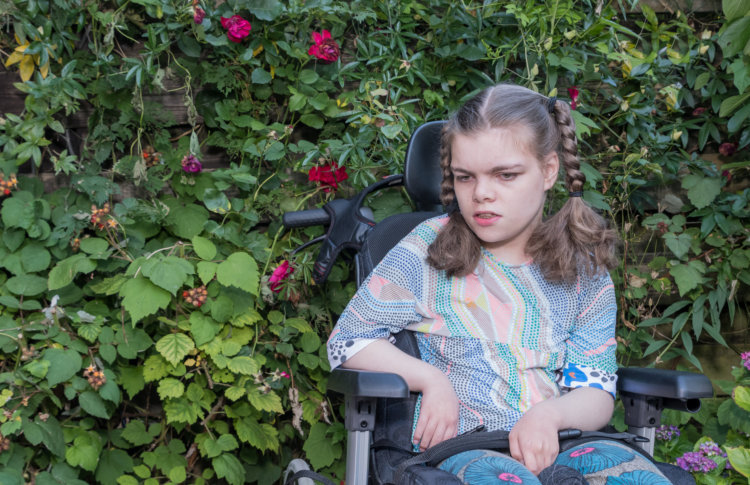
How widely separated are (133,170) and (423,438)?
50.0 inches

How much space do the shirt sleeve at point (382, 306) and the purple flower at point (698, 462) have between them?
1056mm

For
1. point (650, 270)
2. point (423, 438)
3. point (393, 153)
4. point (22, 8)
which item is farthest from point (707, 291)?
point (22, 8)

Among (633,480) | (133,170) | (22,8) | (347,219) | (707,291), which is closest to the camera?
(633,480)

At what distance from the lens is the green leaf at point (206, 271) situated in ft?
6.33

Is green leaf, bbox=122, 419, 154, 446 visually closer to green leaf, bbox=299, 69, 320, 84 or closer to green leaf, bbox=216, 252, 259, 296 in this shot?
green leaf, bbox=216, 252, 259, 296

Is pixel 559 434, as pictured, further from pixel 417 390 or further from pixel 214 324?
pixel 214 324

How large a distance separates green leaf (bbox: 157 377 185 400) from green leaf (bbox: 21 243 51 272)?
0.49 meters

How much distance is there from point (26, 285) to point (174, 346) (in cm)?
47

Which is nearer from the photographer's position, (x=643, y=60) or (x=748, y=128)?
(x=643, y=60)

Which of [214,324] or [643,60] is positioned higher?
[643,60]

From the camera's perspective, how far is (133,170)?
208 centimetres

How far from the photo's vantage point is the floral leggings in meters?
1.14

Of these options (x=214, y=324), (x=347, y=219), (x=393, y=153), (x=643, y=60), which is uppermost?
(x=643, y=60)

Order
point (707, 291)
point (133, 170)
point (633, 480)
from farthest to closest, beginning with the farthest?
point (707, 291) < point (133, 170) < point (633, 480)
